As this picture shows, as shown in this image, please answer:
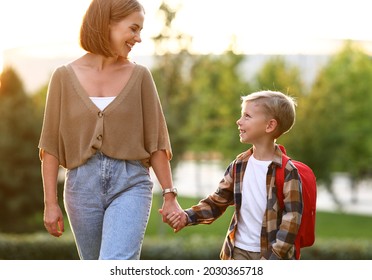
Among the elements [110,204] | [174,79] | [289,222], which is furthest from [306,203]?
[174,79]

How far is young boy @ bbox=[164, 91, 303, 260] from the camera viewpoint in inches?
150

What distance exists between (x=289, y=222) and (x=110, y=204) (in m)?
0.91

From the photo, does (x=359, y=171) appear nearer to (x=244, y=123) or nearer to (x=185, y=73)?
(x=185, y=73)

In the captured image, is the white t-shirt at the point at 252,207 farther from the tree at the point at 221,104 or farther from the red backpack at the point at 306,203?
the tree at the point at 221,104

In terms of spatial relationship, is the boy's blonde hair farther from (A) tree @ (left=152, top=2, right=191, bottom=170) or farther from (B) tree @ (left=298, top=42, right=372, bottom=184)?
(B) tree @ (left=298, top=42, right=372, bottom=184)

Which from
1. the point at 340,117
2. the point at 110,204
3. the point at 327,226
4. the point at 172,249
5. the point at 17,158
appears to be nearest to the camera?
the point at 110,204

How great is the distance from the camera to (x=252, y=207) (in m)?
3.92

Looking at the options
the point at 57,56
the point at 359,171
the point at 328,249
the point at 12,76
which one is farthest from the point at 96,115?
the point at 359,171

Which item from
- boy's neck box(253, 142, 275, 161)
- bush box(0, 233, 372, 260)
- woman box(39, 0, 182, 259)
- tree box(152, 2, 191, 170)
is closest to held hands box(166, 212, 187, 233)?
woman box(39, 0, 182, 259)

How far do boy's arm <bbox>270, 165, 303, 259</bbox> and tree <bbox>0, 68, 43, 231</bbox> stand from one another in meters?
17.5

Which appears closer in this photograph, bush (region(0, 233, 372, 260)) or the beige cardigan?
the beige cardigan

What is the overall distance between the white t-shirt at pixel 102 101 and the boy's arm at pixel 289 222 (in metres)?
1.01

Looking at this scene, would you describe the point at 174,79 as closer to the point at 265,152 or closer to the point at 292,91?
the point at 292,91

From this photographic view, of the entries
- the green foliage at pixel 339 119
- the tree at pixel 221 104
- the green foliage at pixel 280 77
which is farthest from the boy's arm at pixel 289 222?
the green foliage at pixel 339 119
